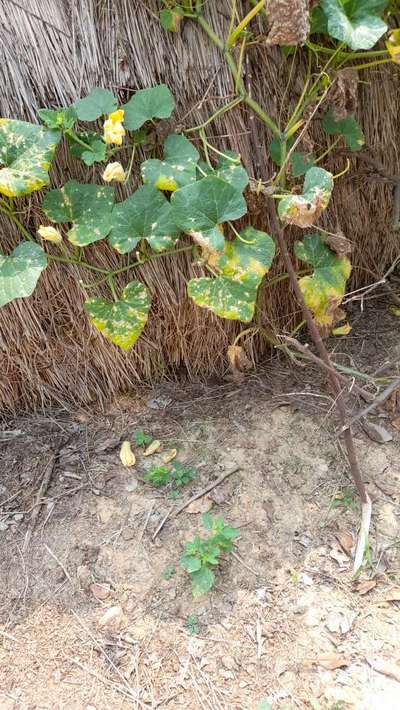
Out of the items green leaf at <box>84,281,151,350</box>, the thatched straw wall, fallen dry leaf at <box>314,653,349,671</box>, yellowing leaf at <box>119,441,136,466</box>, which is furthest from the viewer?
yellowing leaf at <box>119,441,136,466</box>

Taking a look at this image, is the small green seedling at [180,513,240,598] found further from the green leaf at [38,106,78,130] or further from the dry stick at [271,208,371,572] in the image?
the green leaf at [38,106,78,130]

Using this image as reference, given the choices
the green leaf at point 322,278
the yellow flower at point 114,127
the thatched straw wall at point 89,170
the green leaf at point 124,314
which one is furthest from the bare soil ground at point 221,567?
the yellow flower at point 114,127

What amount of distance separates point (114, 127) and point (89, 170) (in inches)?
7.6

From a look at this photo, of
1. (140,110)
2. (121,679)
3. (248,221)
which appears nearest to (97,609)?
(121,679)

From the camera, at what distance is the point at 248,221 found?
1.41 meters

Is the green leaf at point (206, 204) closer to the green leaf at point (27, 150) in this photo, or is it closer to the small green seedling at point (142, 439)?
the green leaf at point (27, 150)

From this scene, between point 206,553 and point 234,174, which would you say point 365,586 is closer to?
point 206,553

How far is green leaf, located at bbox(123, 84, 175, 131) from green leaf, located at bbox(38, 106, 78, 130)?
11 cm

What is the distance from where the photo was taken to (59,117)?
3.88 ft

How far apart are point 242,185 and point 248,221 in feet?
0.59

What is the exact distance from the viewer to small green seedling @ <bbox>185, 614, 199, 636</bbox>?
1211mm

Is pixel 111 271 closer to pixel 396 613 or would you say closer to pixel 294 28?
A: pixel 294 28

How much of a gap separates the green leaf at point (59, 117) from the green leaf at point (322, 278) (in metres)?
0.59

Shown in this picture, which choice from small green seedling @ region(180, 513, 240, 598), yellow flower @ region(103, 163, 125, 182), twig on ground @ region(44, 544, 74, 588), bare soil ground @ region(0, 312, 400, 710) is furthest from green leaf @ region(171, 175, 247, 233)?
twig on ground @ region(44, 544, 74, 588)
